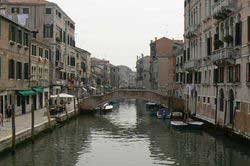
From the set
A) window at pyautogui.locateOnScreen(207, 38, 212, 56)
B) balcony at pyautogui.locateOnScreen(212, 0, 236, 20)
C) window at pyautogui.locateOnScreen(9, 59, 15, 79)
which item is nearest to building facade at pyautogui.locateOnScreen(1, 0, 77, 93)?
window at pyautogui.locateOnScreen(9, 59, 15, 79)

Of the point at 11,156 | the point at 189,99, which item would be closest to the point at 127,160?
the point at 11,156

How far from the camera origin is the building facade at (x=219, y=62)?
2736 centimetres

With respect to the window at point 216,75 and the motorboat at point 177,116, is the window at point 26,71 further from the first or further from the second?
the window at point 216,75

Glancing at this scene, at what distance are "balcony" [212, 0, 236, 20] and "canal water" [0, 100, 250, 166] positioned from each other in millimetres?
7634

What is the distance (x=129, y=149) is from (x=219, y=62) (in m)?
9.46

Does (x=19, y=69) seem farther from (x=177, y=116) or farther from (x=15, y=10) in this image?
(x=177, y=116)

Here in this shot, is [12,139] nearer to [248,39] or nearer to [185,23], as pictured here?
[248,39]

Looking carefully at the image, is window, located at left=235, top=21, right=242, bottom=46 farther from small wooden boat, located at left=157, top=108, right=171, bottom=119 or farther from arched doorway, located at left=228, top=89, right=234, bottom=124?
small wooden boat, located at left=157, top=108, right=171, bottom=119

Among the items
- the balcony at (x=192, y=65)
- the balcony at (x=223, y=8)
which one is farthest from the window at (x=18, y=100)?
the balcony at (x=223, y=8)

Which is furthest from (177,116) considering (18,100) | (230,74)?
(18,100)

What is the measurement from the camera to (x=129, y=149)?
26656mm

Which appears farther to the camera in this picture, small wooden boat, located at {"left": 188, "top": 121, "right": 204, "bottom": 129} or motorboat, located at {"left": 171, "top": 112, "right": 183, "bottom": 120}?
motorboat, located at {"left": 171, "top": 112, "right": 183, "bottom": 120}

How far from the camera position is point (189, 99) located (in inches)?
1812

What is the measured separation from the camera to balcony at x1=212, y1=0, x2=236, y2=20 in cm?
2978
